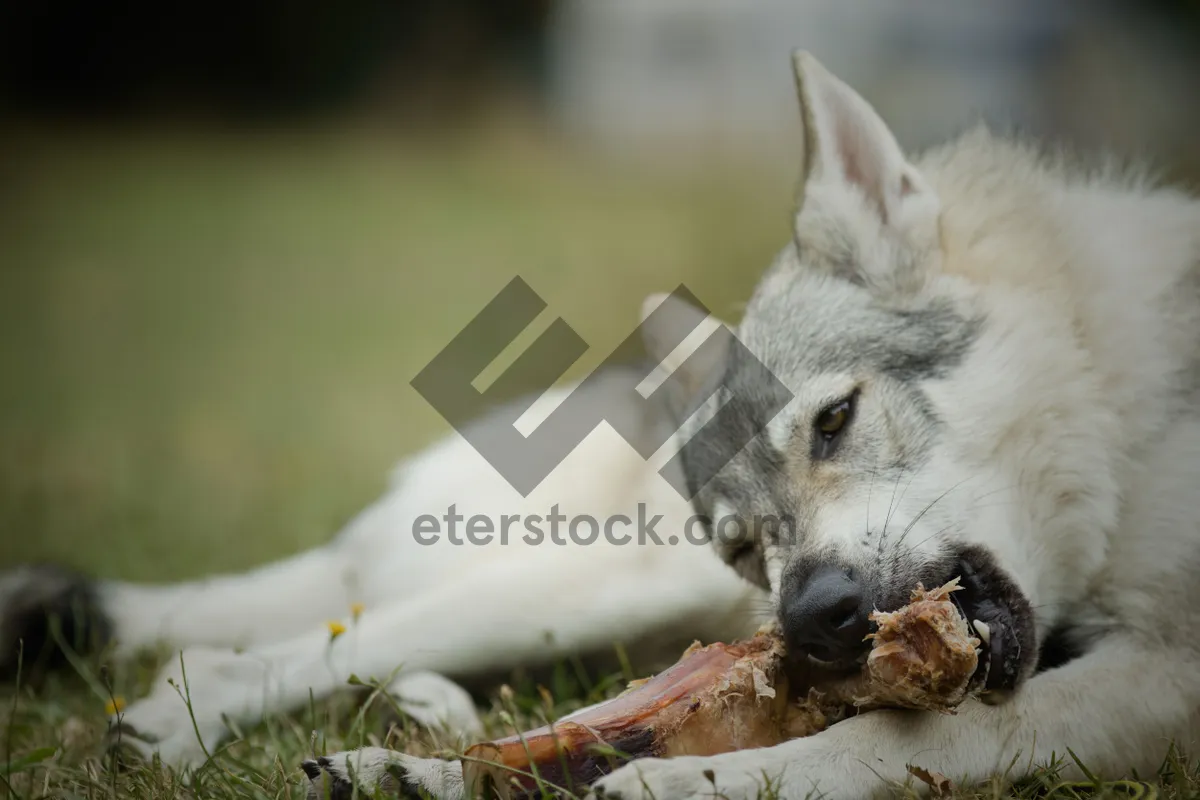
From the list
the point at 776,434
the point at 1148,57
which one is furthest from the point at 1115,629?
the point at 1148,57

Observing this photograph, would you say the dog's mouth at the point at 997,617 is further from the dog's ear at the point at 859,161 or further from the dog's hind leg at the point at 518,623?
the dog's ear at the point at 859,161

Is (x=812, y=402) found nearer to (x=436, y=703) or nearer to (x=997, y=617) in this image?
(x=997, y=617)

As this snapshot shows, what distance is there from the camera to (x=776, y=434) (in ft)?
7.36

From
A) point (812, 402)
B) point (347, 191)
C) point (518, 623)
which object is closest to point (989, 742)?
point (812, 402)

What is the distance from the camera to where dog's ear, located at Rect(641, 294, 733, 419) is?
2.69m

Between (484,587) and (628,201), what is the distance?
3.91 metres

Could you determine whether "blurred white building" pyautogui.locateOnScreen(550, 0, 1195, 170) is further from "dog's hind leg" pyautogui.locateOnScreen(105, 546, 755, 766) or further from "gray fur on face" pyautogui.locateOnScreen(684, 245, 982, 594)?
"dog's hind leg" pyautogui.locateOnScreen(105, 546, 755, 766)

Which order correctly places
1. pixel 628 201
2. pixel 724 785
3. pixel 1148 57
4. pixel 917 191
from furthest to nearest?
1. pixel 628 201
2. pixel 1148 57
3. pixel 917 191
4. pixel 724 785

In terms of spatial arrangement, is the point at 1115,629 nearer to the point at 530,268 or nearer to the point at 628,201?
the point at 628,201

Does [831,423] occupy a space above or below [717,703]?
above

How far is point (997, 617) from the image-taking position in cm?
193

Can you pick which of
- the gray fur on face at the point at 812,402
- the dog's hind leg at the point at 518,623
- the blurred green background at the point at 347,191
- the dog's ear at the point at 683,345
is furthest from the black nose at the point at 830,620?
the blurred green background at the point at 347,191

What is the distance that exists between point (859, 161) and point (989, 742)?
4.60ft

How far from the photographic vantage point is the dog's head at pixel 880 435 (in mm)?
1932
